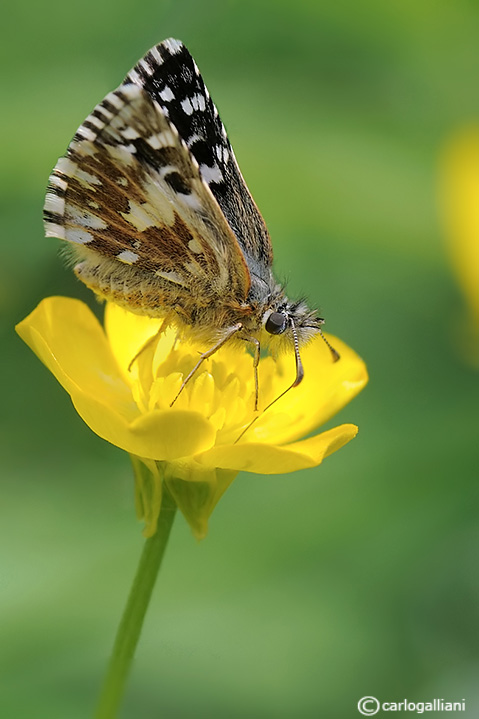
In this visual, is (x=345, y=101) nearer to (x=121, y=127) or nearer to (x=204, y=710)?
(x=121, y=127)

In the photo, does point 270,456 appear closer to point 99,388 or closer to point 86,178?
point 99,388

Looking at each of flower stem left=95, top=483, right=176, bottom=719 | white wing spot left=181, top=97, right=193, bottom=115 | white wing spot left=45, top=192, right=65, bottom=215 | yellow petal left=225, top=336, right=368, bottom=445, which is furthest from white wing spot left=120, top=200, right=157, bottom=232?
flower stem left=95, top=483, right=176, bottom=719

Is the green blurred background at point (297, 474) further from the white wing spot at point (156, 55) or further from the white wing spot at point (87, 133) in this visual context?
the white wing spot at point (87, 133)

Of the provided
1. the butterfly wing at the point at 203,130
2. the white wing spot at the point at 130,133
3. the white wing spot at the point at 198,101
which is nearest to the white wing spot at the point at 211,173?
the butterfly wing at the point at 203,130

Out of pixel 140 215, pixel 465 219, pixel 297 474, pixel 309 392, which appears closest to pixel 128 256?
pixel 140 215

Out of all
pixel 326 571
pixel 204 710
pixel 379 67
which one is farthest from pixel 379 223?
pixel 204 710
